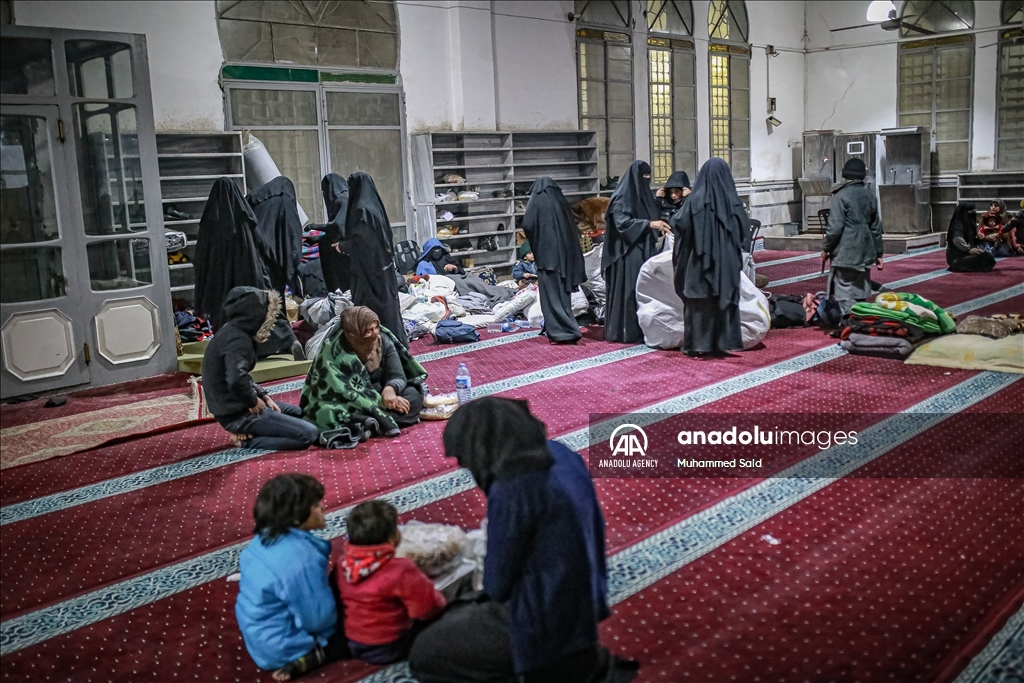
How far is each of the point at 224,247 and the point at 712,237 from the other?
11.4ft

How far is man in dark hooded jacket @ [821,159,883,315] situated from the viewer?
23.6ft

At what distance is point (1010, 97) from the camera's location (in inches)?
536

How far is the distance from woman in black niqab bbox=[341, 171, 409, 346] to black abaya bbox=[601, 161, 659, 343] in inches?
66.7

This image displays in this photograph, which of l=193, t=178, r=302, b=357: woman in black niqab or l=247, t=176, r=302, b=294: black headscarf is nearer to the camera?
l=193, t=178, r=302, b=357: woman in black niqab

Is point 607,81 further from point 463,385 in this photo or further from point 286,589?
point 286,589

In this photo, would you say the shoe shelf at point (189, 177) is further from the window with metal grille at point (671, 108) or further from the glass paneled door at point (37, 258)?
the window with metal grille at point (671, 108)

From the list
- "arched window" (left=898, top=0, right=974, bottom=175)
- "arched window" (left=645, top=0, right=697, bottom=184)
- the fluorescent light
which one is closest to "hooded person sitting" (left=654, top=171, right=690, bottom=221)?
"arched window" (left=645, top=0, right=697, bottom=184)

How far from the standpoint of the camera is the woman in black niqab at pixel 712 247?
20.7 ft

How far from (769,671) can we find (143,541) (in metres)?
2.44

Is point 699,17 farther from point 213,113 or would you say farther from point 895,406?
point 895,406

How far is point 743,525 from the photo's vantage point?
3568mm

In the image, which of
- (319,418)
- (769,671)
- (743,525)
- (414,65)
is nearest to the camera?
(769,671)

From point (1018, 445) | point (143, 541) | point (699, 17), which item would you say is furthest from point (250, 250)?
point (699, 17)

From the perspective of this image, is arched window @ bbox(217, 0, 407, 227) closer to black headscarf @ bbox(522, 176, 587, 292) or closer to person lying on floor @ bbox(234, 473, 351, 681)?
black headscarf @ bbox(522, 176, 587, 292)
